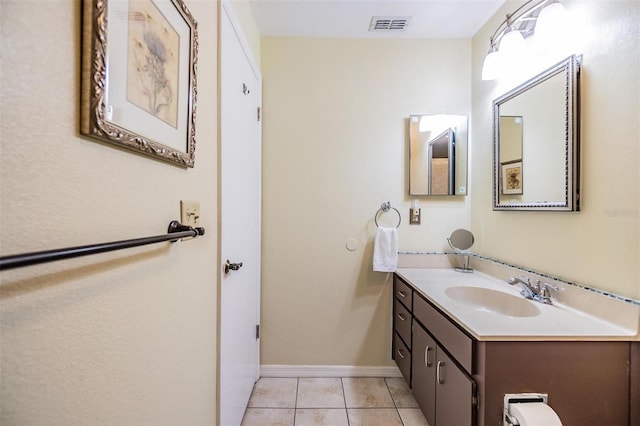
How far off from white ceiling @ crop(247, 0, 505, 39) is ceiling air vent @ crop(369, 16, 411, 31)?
3cm

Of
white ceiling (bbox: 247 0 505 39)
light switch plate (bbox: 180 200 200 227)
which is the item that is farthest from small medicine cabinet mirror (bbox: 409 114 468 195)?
light switch plate (bbox: 180 200 200 227)

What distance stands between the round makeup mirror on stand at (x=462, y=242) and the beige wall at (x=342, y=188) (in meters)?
0.10

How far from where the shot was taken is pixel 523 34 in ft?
Result: 4.91

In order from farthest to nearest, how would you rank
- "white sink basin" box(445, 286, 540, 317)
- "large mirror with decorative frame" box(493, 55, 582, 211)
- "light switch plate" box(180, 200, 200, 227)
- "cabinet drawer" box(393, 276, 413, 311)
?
"cabinet drawer" box(393, 276, 413, 311)
"white sink basin" box(445, 286, 540, 317)
"large mirror with decorative frame" box(493, 55, 582, 211)
"light switch plate" box(180, 200, 200, 227)

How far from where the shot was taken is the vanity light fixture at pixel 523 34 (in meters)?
1.24

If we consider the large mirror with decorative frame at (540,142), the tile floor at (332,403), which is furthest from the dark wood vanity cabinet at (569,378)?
the tile floor at (332,403)

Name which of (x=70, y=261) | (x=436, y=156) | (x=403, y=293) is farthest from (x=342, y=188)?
(x=70, y=261)

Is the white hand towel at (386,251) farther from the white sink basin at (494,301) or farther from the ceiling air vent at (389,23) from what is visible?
the ceiling air vent at (389,23)

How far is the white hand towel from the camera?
186 cm

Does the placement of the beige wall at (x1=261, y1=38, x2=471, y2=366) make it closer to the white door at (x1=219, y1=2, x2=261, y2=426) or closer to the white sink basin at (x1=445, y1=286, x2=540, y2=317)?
the white door at (x1=219, y1=2, x2=261, y2=426)

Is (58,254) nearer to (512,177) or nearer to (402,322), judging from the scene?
(402,322)

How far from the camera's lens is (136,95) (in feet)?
1.98

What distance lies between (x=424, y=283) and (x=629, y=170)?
997 millimetres

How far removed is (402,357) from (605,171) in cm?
147
